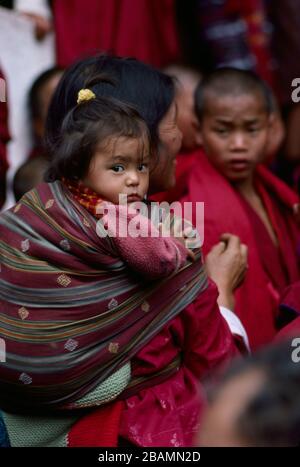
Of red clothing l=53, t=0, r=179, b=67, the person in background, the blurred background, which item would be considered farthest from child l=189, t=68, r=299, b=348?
the person in background

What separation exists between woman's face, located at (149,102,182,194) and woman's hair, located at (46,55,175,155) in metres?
0.03

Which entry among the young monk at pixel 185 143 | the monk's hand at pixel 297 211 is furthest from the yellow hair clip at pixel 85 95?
the monk's hand at pixel 297 211

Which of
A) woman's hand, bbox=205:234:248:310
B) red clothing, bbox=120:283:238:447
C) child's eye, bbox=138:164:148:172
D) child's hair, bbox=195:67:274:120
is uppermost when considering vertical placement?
child's hair, bbox=195:67:274:120

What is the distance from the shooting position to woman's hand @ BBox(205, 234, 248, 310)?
9.48 ft

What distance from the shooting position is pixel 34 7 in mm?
4941

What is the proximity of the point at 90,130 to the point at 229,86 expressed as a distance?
1598mm

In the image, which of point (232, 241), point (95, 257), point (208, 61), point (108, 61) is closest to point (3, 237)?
point (95, 257)

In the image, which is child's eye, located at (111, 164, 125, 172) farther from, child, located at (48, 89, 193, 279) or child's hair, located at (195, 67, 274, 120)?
child's hair, located at (195, 67, 274, 120)

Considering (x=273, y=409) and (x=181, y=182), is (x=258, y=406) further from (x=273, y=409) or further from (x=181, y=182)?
(x=181, y=182)

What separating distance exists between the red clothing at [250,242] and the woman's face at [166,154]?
648mm

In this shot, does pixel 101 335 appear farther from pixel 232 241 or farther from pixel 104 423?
pixel 232 241

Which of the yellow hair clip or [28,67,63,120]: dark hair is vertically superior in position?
[28,67,63,120]: dark hair

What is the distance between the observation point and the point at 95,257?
2.23 metres

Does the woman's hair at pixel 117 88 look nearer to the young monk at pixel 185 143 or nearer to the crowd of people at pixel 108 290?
the crowd of people at pixel 108 290
